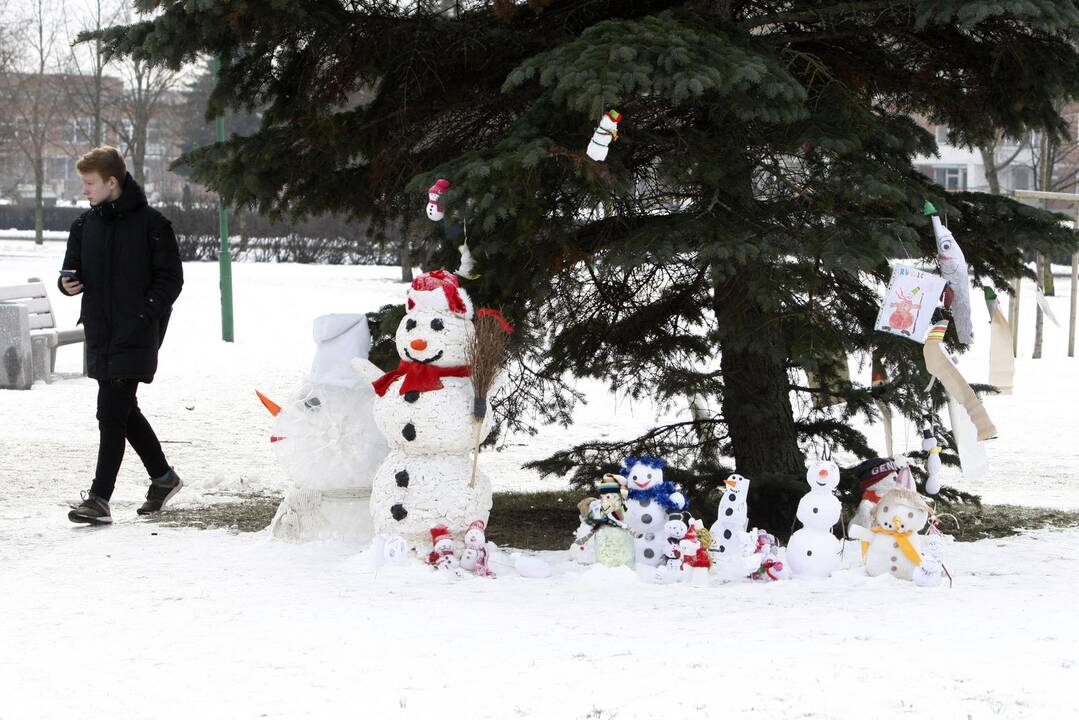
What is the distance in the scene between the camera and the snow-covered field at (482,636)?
388 cm

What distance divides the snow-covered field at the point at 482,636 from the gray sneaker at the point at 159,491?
25 centimetres

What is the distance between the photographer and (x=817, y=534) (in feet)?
17.5

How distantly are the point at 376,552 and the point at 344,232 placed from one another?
89.2 feet

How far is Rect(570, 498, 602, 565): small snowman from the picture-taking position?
18.0ft

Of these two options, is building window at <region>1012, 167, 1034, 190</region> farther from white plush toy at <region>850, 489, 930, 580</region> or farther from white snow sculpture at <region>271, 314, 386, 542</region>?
white snow sculpture at <region>271, 314, 386, 542</region>

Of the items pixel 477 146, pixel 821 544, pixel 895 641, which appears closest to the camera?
pixel 895 641

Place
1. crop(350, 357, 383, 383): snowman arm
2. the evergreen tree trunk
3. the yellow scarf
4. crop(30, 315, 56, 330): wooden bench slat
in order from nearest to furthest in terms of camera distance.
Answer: the yellow scarf, crop(350, 357, 383, 383): snowman arm, the evergreen tree trunk, crop(30, 315, 56, 330): wooden bench slat

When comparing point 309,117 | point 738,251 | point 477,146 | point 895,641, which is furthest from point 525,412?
point 895,641

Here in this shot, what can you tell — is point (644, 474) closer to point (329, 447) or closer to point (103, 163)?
point (329, 447)

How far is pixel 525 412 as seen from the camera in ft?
24.3

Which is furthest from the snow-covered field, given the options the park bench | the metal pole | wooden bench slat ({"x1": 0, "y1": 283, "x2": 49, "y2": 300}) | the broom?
the metal pole

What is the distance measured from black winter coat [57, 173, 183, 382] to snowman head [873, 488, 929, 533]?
11.1 ft

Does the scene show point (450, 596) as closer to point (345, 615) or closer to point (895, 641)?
point (345, 615)

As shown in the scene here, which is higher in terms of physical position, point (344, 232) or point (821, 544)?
point (344, 232)
